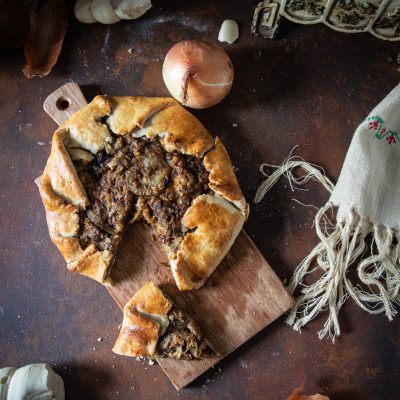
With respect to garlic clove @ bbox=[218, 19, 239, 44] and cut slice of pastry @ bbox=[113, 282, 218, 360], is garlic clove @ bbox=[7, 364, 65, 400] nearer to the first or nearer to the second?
cut slice of pastry @ bbox=[113, 282, 218, 360]

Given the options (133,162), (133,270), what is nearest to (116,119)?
(133,162)

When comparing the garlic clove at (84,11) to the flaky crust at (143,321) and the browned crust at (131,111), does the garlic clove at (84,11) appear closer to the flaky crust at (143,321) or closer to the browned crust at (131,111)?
the browned crust at (131,111)

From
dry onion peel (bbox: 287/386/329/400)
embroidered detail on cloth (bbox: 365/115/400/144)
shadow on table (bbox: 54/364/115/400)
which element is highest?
embroidered detail on cloth (bbox: 365/115/400/144)

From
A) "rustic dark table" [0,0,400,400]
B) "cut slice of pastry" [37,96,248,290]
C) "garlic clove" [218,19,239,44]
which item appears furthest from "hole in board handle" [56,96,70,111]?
"garlic clove" [218,19,239,44]

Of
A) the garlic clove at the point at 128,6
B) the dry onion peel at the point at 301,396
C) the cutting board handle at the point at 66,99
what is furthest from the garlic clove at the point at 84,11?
the dry onion peel at the point at 301,396

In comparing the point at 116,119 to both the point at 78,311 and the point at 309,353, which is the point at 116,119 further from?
the point at 309,353
